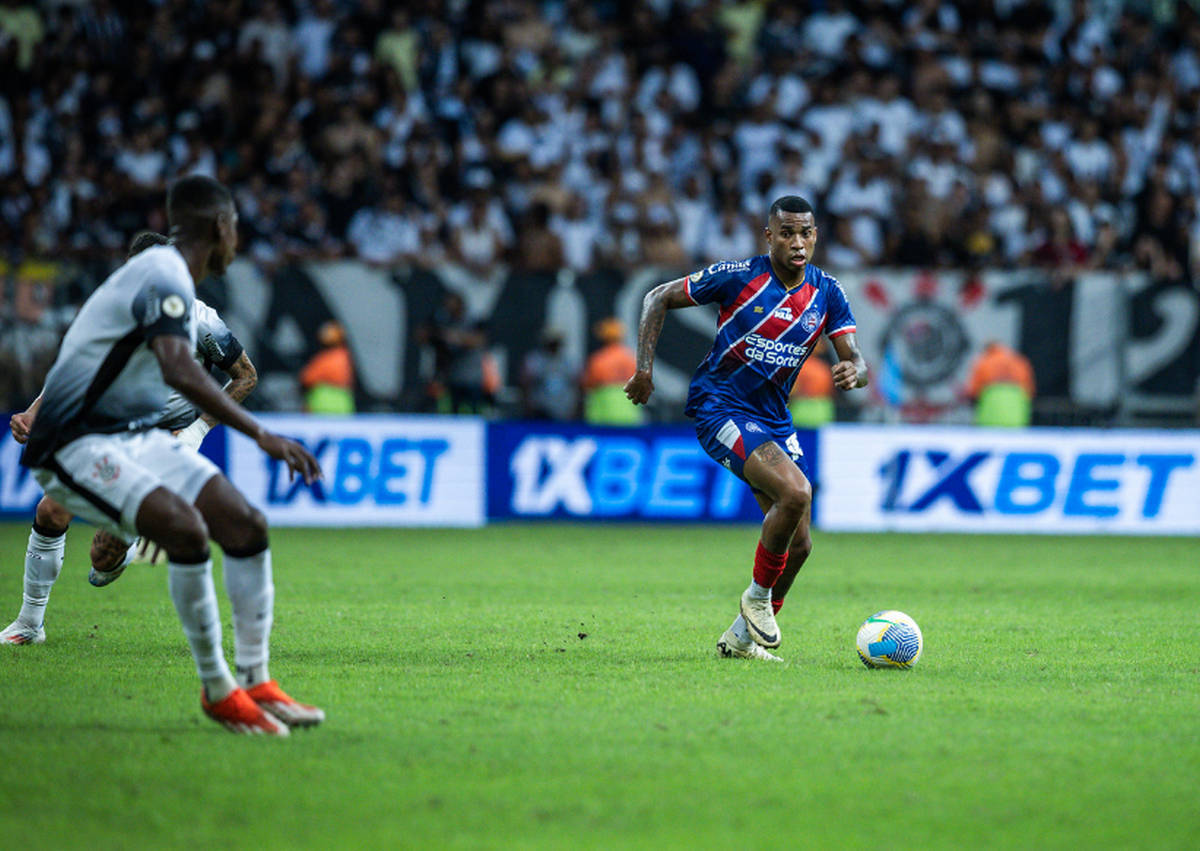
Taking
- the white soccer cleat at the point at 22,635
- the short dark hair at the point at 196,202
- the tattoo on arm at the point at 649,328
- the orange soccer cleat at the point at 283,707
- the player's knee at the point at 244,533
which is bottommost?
the white soccer cleat at the point at 22,635

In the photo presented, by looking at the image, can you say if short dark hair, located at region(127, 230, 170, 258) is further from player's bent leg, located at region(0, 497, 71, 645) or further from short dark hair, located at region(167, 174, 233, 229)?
short dark hair, located at region(167, 174, 233, 229)

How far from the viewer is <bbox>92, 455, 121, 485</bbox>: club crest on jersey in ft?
19.9

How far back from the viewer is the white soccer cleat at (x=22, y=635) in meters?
8.70

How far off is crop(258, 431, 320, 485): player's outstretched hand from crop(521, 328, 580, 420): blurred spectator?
13.1 meters

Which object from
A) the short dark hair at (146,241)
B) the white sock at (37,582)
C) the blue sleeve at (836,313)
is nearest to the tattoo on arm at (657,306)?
the blue sleeve at (836,313)

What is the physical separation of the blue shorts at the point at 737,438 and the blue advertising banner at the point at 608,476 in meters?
9.49

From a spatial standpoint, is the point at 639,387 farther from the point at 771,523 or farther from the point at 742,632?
the point at 742,632

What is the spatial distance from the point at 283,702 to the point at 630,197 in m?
15.0

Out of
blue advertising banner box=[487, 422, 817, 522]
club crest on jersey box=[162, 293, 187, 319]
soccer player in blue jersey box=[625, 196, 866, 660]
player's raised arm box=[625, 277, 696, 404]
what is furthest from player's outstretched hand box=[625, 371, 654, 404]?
blue advertising banner box=[487, 422, 817, 522]

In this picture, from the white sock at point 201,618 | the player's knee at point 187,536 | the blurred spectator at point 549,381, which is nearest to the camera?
the player's knee at point 187,536

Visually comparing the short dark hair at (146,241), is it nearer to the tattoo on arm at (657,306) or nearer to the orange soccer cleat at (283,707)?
the tattoo on arm at (657,306)

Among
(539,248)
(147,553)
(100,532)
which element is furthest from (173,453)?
(539,248)

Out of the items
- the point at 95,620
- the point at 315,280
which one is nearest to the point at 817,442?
the point at 315,280

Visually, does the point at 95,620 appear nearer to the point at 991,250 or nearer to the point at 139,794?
the point at 139,794
